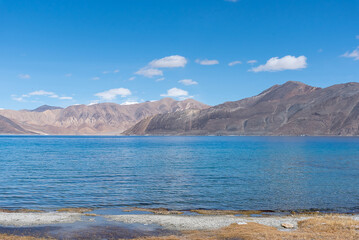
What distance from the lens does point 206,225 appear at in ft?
72.1

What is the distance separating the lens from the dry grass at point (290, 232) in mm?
18048

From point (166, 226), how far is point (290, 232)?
7306 millimetres

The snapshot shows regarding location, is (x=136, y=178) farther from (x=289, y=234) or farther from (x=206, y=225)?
(x=289, y=234)

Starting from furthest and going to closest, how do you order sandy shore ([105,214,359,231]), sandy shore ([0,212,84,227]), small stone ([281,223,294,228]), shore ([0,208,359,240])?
sandy shore ([0,212,84,227])
sandy shore ([105,214,359,231])
small stone ([281,223,294,228])
shore ([0,208,359,240])

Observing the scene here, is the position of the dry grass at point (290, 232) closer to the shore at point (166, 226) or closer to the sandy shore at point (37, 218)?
the shore at point (166, 226)

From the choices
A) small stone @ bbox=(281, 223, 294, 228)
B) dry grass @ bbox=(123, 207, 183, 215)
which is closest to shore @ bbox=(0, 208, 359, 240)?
small stone @ bbox=(281, 223, 294, 228)

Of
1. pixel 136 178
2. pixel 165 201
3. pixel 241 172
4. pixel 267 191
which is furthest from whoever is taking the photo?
pixel 241 172

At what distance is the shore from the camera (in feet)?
62.2

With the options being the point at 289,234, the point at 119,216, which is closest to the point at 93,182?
the point at 119,216

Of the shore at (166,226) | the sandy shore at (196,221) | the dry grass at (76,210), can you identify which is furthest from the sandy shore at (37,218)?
the sandy shore at (196,221)

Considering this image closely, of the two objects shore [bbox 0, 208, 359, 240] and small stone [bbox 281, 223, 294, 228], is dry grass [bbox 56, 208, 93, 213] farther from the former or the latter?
small stone [bbox 281, 223, 294, 228]

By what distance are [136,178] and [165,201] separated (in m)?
15.7

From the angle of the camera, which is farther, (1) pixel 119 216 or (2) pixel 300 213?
(2) pixel 300 213

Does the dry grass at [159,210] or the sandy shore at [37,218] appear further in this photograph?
the dry grass at [159,210]
